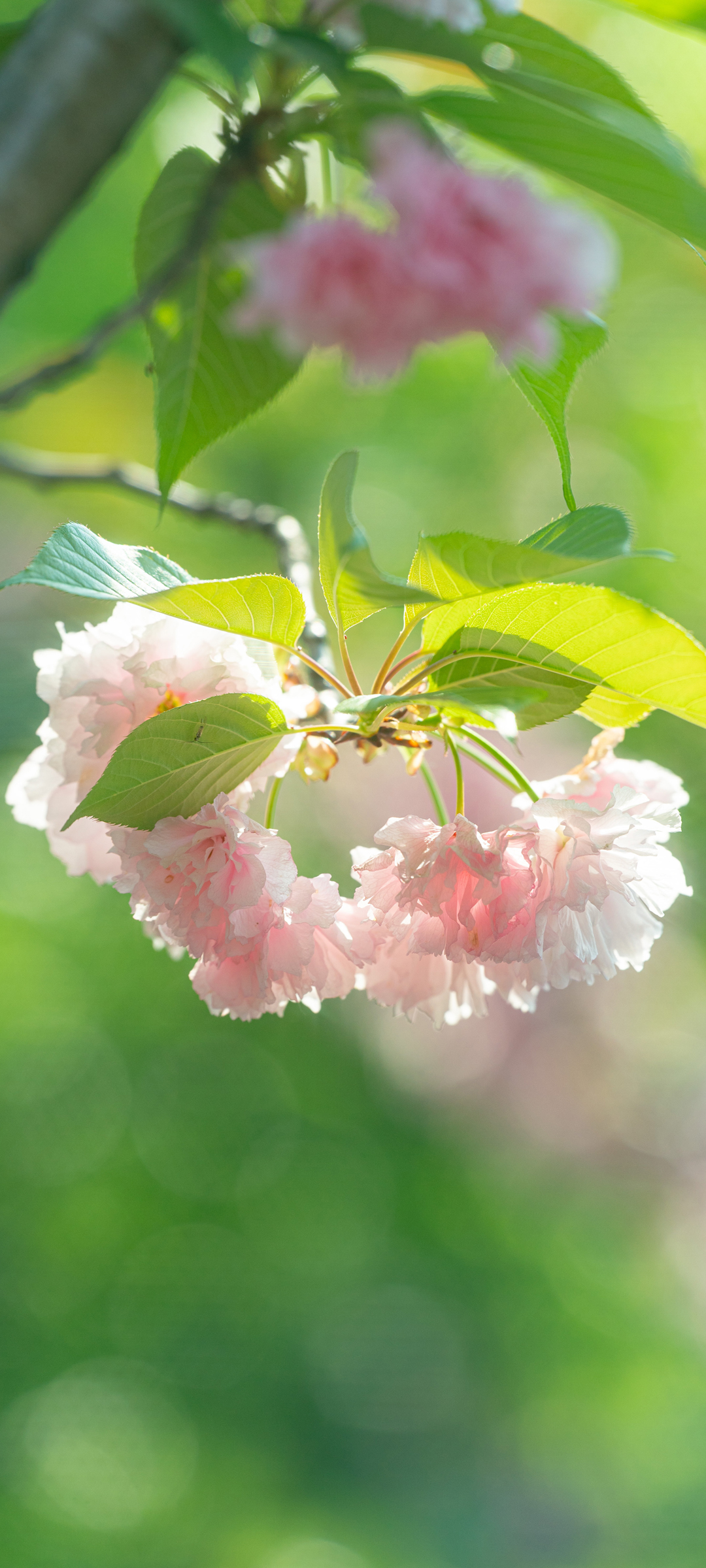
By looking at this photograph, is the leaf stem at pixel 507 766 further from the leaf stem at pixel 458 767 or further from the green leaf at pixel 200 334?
the green leaf at pixel 200 334

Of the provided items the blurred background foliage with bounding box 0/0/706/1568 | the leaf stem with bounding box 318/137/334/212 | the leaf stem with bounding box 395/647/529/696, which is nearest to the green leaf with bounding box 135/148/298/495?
the leaf stem with bounding box 318/137/334/212

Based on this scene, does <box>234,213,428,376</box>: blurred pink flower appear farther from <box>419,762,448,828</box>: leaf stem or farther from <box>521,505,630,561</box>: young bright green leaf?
<box>419,762,448,828</box>: leaf stem

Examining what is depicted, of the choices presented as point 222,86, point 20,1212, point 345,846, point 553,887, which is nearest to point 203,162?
point 222,86

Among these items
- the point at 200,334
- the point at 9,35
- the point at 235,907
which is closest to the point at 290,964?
the point at 235,907

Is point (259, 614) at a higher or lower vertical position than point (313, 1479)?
higher

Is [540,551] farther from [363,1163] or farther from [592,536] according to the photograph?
[363,1163]

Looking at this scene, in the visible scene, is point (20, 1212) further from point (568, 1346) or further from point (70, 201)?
point (70, 201)

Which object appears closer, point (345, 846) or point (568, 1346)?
point (345, 846)
